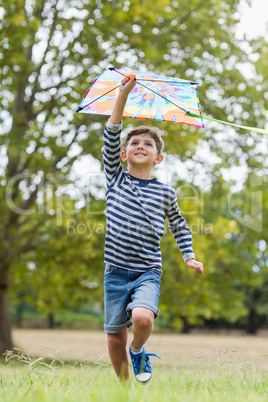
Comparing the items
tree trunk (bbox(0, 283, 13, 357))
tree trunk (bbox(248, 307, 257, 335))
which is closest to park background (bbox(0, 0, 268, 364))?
tree trunk (bbox(0, 283, 13, 357))

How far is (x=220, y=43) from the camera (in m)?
10.4

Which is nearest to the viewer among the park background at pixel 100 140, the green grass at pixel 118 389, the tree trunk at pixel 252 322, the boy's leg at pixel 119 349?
the green grass at pixel 118 389

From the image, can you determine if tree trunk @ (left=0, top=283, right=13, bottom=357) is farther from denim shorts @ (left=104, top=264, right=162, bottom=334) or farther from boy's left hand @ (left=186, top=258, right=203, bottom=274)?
boy's left hand @ (left=186, top=258, right=203, bottom=274)

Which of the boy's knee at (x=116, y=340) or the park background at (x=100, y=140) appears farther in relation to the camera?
the park background at (x=100, y=140)

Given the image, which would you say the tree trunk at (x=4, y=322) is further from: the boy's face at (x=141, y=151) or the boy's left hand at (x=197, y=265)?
the boy's left hand at (x=197, y=265)

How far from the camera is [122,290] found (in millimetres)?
3244

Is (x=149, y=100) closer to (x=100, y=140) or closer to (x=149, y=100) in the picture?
(x=149, y=100)

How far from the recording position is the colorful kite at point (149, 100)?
392 centimetres

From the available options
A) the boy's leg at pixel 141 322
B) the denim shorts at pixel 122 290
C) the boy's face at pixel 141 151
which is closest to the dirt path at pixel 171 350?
the denim shorts at pixel 122 290

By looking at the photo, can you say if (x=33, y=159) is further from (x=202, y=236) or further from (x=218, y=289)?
(x=218, y=289)

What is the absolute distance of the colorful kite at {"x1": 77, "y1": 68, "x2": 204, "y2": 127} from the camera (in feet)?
12.9

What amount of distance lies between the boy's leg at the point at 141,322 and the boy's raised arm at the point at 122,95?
1.33m

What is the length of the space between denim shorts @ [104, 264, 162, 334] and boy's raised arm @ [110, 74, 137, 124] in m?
1.05

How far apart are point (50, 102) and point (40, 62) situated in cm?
87
